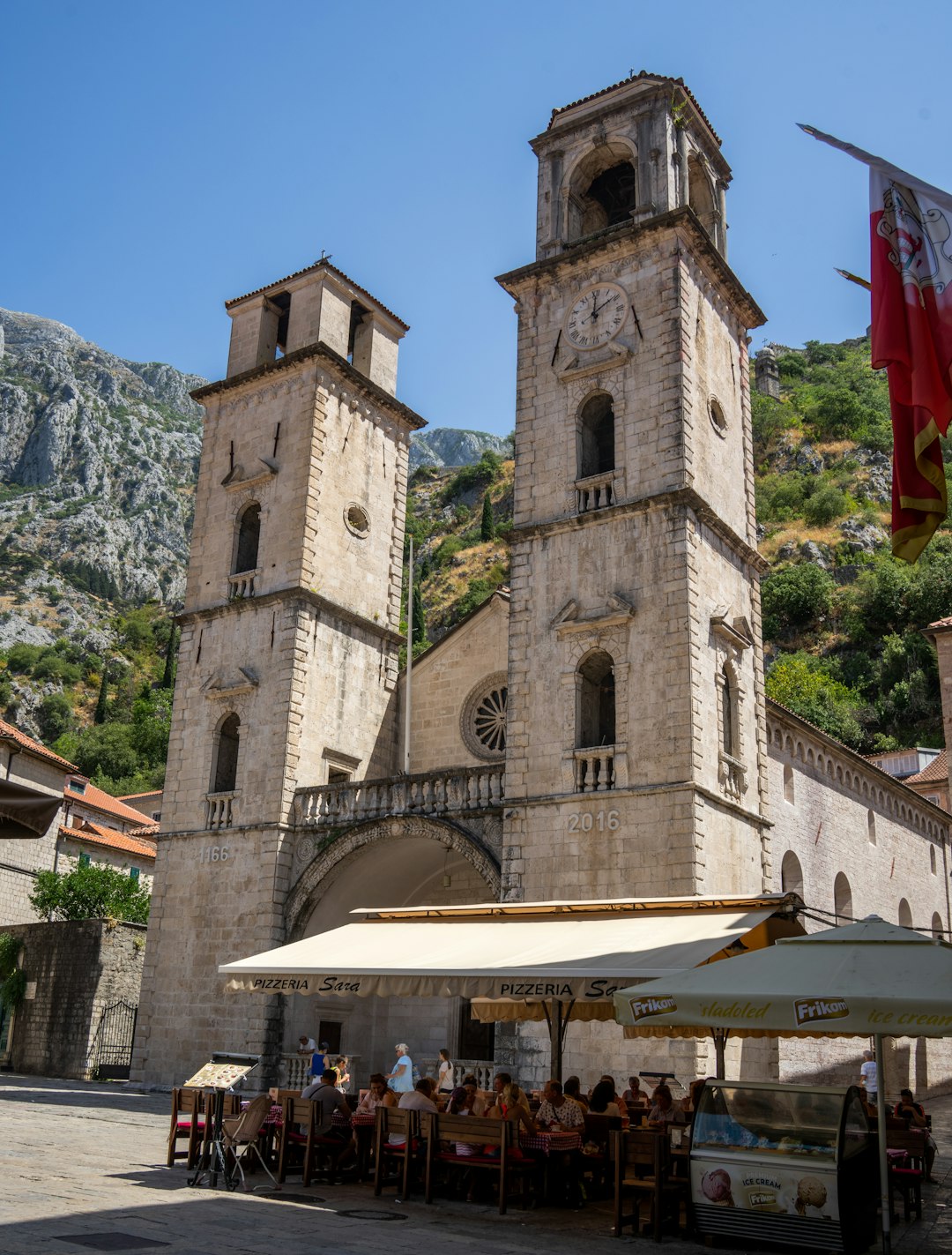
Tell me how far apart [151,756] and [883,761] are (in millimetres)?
61142

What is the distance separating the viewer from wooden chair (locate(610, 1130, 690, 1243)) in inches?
376

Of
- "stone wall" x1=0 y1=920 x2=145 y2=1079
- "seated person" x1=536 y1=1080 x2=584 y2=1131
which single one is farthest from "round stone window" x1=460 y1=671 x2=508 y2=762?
"seated person" x1=536 y1=1080 x2=584 y2=1131

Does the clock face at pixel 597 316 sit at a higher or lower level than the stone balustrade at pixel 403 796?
higher

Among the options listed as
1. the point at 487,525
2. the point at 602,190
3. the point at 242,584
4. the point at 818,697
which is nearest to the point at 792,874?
the point at 242,584

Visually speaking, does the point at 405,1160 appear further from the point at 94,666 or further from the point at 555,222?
the point at 94,666

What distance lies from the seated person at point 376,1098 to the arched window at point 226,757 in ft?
43.3

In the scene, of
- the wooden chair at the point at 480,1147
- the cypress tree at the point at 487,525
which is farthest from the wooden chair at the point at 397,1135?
the cypress tree at the point at 487,525

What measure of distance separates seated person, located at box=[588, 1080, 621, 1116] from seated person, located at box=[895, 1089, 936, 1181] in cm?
312

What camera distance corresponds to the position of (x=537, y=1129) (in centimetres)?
1109

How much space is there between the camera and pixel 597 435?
23.1m

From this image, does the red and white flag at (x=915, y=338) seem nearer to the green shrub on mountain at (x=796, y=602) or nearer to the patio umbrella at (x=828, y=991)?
the patio umbrella at (x=828, y=991)

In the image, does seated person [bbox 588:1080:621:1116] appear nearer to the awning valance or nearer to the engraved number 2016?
the engraved number 2016

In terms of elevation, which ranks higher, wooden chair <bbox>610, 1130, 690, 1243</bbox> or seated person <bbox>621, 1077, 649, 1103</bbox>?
seated person <bbox>621, 1077, 649, 1103</bbox>

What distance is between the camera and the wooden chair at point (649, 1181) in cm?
955
